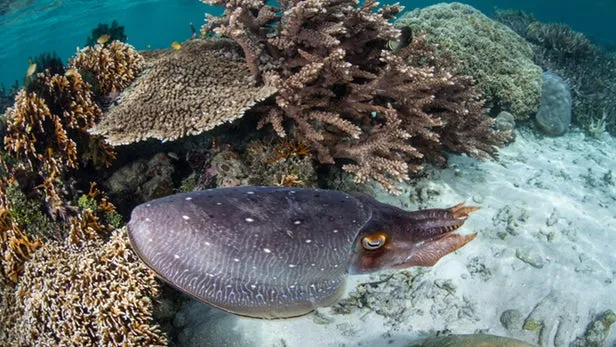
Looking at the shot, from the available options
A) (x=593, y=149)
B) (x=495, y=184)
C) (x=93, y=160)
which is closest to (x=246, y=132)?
(x=93, y=160)

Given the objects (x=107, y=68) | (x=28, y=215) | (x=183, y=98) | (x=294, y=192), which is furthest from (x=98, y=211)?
(x=294, y=192)

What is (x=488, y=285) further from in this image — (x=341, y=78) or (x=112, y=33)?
(x=112, y=33)

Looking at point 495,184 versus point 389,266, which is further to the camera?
point 495,184

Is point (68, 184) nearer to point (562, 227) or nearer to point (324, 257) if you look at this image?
point (324, 257)

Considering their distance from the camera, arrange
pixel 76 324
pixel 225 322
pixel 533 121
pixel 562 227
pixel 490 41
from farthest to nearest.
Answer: pixel 533 121 < pixel 490 41 < pixel 562 227 < pixel 225 322 < pixel 76 324

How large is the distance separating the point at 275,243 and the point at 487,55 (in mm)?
6874

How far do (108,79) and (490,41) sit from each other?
703 cm

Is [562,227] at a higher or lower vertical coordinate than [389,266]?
lower

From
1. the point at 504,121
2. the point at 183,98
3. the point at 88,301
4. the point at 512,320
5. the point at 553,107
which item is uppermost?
the point at 183,98

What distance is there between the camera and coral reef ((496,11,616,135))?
913 cm

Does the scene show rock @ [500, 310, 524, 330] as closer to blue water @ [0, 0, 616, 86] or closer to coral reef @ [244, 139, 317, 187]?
coral reef @ [244, 139, 317, 187]

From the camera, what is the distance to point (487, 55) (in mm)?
7254

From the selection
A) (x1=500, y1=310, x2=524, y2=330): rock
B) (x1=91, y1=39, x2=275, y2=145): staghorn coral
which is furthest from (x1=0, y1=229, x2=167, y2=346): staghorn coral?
(x1=500, y1=310, x2=524, y2=330): rock

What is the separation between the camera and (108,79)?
462 centimetres
